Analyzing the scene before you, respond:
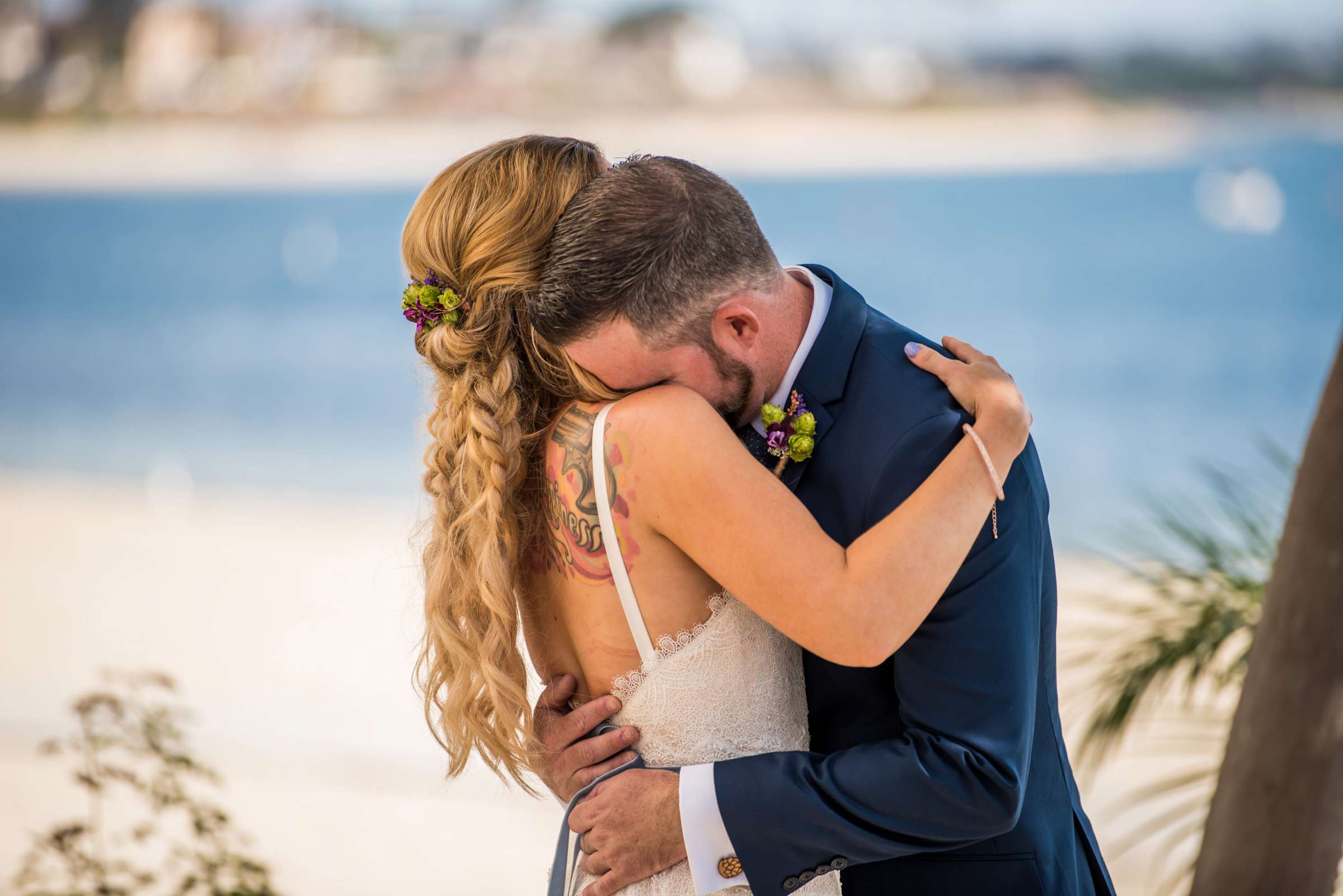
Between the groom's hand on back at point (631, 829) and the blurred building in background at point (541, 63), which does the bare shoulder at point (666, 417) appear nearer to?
the groom's hand on back at point (631, 829)

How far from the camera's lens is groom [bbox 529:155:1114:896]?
1.59 metres

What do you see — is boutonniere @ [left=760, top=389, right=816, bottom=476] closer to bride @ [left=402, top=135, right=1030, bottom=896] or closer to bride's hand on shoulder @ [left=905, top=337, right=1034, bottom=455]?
bride @ [left=402, top=135, right=1030, bottom=896]

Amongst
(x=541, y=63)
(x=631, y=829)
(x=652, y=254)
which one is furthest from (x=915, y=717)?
(x=541, y=63)

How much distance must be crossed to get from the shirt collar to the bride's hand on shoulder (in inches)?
5.5

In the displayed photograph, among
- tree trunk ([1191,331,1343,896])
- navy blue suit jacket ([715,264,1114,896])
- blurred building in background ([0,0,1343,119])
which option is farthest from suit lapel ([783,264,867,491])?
blurred building in background ([0,0,1343,119])

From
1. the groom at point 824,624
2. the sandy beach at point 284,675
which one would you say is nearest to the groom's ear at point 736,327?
the groom at point 824,624

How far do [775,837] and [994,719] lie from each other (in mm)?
336

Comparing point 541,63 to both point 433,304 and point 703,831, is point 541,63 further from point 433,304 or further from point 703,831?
point 703,831

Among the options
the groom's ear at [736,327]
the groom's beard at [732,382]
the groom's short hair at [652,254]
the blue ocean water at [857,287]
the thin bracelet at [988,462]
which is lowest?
the thin bracelet at [988,462]

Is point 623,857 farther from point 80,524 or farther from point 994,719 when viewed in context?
point 80,524

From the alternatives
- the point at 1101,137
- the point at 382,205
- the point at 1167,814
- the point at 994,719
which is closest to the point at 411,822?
the point at 1167,814

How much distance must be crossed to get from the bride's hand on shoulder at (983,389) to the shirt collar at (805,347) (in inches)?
5.5

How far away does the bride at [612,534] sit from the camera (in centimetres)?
155

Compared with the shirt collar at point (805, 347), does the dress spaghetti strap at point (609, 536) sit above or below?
below
